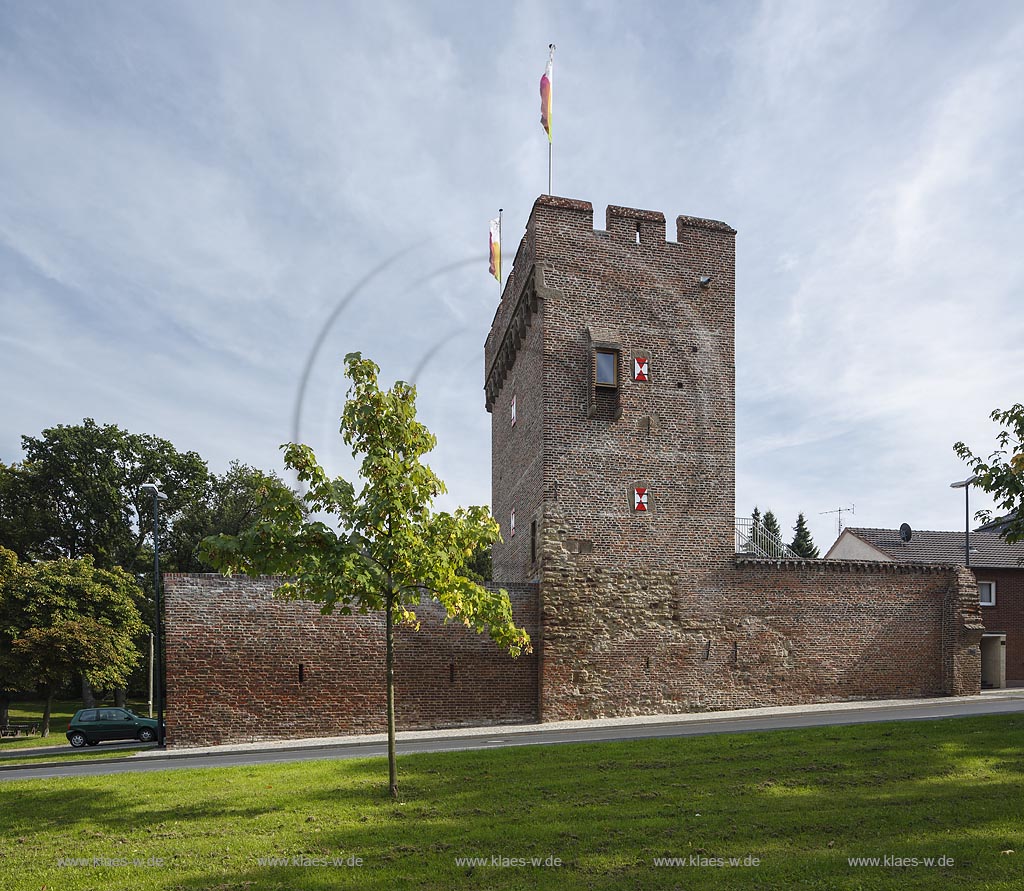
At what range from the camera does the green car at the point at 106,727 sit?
30594 mm

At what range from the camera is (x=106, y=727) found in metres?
31.0

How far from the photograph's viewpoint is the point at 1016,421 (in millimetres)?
15680

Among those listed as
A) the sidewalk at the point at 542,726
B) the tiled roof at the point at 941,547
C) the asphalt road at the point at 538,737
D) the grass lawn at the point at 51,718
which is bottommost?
the grass lawn at the point at 51,718

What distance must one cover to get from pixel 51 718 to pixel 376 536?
46.0 metres

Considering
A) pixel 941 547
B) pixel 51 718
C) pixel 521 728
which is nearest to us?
pixel 521 728

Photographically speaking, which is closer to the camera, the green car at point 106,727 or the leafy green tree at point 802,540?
the green car at point 106,727

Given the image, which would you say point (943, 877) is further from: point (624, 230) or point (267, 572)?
point (624, 230)

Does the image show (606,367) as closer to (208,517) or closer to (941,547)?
(941,547)

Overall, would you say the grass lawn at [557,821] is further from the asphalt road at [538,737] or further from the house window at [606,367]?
the house window at [606,367]

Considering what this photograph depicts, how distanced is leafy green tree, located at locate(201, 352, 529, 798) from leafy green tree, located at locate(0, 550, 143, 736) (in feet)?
89.6

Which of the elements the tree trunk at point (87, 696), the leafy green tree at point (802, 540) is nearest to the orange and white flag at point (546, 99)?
the tree trunk at point (87, 696)

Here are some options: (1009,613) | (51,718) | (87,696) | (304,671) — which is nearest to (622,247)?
(304,671)

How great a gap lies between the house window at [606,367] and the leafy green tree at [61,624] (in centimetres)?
2374

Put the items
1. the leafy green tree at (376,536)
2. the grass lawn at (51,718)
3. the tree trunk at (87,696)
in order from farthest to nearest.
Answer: the tree trunk at (87,696) < the grass lawn at (51,718) < the leafy green tree at (376,536)
